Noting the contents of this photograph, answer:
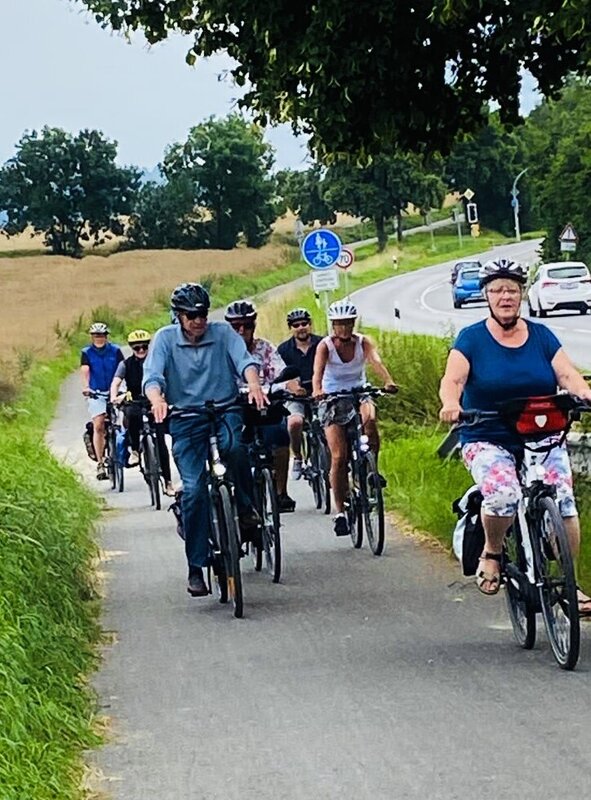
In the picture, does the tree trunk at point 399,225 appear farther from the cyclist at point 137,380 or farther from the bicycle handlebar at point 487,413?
the bicycle handlebar at point 487,413

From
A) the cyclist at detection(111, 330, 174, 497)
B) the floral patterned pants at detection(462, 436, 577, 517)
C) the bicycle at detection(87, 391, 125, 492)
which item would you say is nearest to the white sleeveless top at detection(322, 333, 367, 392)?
the cyclist at detection(111, 330, 174, 497)

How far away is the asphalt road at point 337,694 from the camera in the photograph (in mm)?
6062

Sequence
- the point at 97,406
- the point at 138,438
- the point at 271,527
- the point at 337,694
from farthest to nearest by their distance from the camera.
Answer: the point at 97,406 < the point at 138,438 < the point at 271,527 < the point at 337,694

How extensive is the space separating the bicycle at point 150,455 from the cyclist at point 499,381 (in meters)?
9.38

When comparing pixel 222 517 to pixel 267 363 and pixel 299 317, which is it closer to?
pixel 267 363

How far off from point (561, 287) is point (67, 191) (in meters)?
82.4

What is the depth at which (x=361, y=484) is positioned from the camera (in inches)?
500

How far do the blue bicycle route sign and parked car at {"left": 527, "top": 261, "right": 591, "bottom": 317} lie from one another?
22.0m

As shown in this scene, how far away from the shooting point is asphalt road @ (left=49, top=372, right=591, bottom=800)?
6.06 metres

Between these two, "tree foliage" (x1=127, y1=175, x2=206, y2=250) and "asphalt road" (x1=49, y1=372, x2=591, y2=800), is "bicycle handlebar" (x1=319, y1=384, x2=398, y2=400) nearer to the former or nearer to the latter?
"asphalt road" (x1=49, y1=372, x2=591, y2=800)

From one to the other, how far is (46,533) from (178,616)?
0.97 meters

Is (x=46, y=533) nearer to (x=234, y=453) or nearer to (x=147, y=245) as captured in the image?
(x=234, y=453)

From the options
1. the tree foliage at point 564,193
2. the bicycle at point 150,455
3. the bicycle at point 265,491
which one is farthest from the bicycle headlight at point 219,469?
the tree foliage at point 564,193

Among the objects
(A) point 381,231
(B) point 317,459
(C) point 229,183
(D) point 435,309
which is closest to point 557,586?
(B) point 317,459
